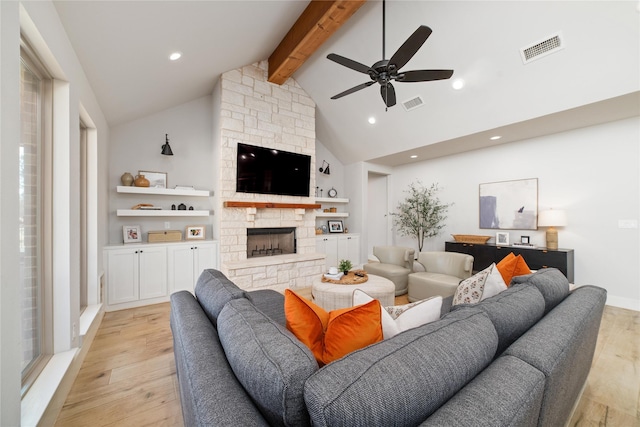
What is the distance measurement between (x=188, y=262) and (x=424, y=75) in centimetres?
369

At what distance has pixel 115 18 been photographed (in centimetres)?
199

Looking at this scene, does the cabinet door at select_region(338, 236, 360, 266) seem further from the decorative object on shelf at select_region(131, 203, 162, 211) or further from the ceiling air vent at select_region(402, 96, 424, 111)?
the decorative object on shelf at select_region(131, 203, 162, 211)

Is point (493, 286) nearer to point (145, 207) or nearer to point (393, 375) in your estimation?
point (393, 375)

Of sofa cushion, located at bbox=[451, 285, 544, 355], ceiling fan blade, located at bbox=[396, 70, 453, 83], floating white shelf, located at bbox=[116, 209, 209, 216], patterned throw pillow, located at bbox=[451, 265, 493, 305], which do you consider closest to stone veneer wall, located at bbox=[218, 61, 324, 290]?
floating white shelf, located at bbox=[116, 209, 209, 216]

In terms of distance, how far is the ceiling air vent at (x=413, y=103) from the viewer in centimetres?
389

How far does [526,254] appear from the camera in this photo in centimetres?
399

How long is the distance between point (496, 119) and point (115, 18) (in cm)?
426

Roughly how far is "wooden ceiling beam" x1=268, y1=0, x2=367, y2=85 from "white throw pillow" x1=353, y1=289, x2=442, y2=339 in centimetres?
294

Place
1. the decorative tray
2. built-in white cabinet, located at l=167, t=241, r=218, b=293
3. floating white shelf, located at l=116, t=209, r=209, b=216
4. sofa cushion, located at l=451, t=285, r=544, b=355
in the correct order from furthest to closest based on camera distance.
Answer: built-in white cabinet, located at l=167, t=241, r=218, b=293 → floating white shelf, located at l=116, t=209, r=209, b=216 → the decorative tray → sofa cushion, located at l=451, t=285, r=544, b=355

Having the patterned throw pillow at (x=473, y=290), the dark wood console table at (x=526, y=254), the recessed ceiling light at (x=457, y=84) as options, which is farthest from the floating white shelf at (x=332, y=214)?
the patterned throw pillow at (x=473, y=290)

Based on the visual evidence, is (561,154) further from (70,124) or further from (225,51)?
(70,124)

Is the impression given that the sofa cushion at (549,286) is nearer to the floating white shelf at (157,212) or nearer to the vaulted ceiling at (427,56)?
the vaulted ceiling at (427,56)

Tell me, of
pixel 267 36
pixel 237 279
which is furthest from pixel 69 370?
pixel 267 36

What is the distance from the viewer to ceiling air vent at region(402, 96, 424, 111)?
3.89 meters
